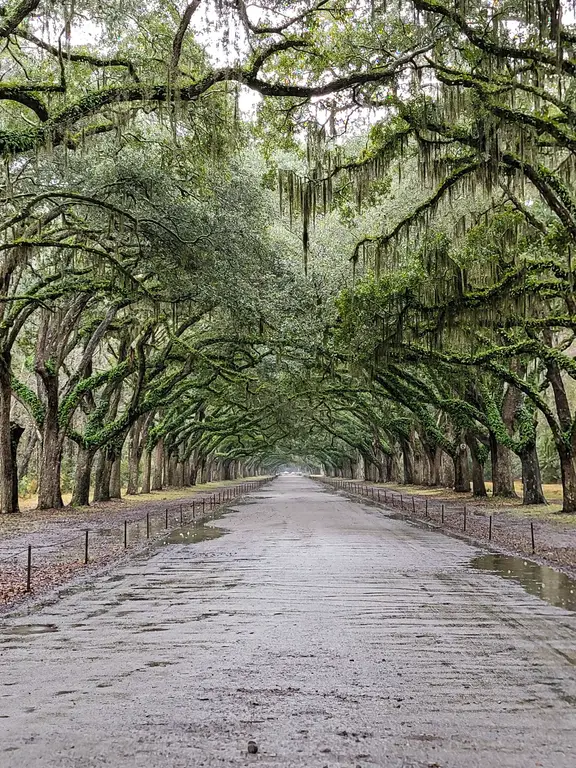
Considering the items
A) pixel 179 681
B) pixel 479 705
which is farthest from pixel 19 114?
pixel 479 705

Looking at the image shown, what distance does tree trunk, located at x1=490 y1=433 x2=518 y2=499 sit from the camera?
3475 centimetres

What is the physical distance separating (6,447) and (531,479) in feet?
68.6

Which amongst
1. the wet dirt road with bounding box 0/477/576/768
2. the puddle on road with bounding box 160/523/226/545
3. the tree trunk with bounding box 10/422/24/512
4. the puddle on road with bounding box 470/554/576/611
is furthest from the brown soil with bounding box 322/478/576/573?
the tree trunk with bounding box 10/422/24/512

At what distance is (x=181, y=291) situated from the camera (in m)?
23.3

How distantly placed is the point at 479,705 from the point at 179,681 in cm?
262

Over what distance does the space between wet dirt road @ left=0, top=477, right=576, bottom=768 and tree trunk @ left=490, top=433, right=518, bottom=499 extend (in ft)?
74.5

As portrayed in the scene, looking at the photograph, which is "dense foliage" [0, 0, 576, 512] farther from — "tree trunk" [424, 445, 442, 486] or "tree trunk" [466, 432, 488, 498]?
"tree trunk" [424, 445, 442, 486]

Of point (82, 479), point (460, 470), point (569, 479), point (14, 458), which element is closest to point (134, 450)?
point (82, 479)

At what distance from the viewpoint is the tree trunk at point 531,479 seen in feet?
99.2

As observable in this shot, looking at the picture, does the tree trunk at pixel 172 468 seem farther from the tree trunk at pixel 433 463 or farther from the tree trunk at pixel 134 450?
the tree trunk at pixel 433 463

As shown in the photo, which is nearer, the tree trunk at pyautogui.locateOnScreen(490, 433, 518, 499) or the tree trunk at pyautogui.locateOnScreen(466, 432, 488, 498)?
the tree trunk at pyautogui.locateOnScreen(490, 433, 518, 499)

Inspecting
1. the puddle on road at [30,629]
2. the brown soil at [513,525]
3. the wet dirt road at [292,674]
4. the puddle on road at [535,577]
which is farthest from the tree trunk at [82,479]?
the puddle on road at [30,629]

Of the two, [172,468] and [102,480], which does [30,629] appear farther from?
[172,468]

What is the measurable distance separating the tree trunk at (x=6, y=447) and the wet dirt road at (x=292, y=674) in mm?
15681
